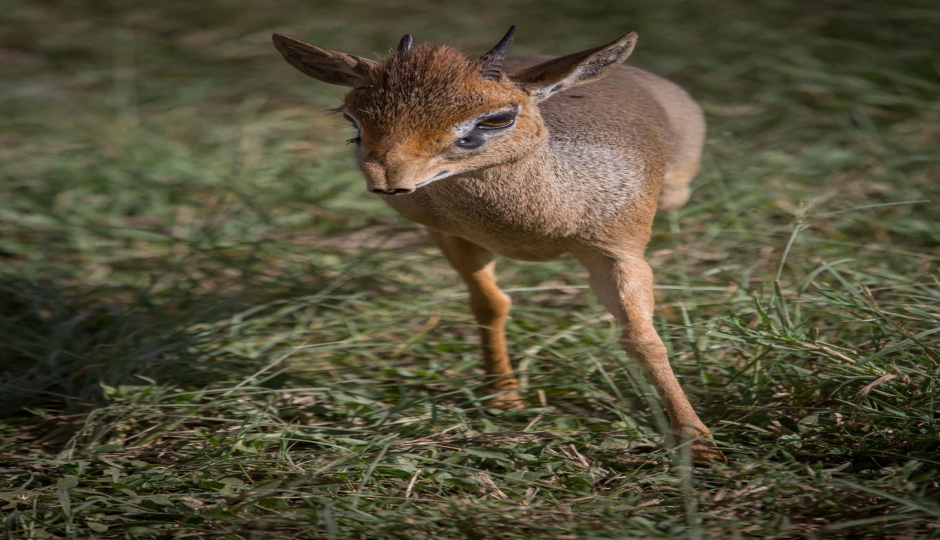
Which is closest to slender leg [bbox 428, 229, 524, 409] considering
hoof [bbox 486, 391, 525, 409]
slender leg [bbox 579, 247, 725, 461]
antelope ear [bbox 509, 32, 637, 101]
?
hoof [bbox 486, 391, 525, 409]

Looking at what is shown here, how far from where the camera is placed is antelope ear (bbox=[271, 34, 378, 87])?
8.76ft

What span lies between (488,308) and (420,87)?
136cm

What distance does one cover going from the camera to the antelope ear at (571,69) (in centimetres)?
255

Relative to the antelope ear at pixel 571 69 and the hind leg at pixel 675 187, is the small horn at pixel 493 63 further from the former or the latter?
the hind leg at pixel 675 187

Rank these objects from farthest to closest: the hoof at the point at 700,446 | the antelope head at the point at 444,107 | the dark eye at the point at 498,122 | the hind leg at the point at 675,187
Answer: the hind leg at the point at 675,187 → the hoof at the point at 700,446 → the dark eye at the point at 498,122 → the antelope head at the point at 444,107

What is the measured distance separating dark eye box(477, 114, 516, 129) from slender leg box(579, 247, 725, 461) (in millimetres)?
658

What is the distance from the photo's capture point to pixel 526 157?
2680mm

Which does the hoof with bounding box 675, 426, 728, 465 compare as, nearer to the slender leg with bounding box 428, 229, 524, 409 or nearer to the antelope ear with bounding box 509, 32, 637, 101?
the slender leg with bounding box 428, 229, 524, 409

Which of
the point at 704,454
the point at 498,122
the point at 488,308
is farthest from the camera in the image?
the point at 488,308

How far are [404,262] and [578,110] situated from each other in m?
1.65

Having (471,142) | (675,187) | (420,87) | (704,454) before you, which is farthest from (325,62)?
(704,454)

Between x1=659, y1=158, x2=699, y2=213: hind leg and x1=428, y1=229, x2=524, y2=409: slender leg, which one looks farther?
x1=659, y1=158, x2=699, y2=213: hind leg

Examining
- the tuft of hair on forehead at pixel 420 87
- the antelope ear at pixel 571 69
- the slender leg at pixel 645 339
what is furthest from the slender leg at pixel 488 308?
the tuft of hair on forehead at pixel 420 87

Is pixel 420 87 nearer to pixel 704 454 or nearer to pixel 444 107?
pixel 444 107
